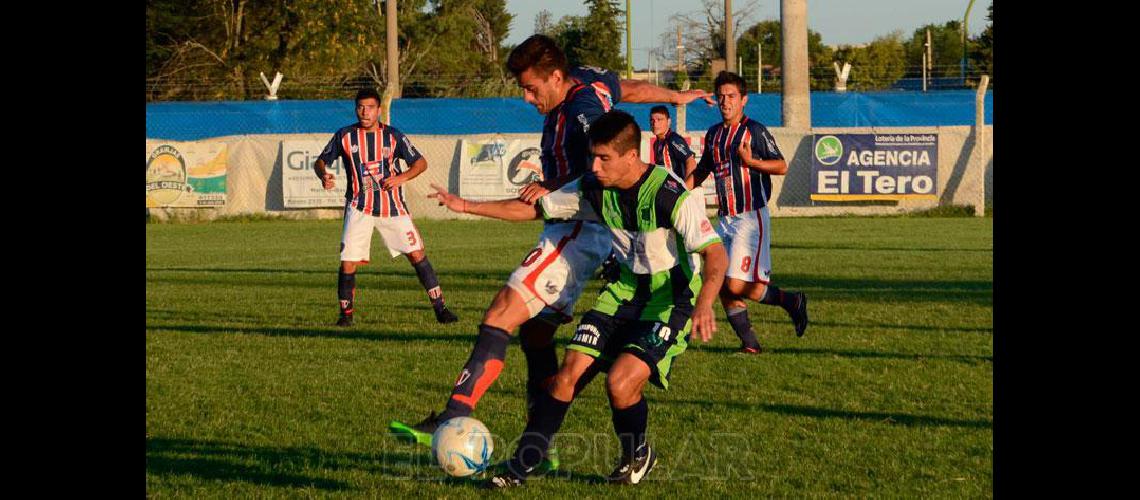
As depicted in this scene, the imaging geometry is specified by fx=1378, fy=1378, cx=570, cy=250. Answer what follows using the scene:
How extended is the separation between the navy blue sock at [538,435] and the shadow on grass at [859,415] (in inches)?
76.9

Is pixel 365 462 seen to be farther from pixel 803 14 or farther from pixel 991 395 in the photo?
pixel 803 14

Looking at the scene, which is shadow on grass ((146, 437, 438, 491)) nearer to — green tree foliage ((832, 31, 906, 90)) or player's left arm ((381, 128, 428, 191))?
player's left arm ((381, 128, 428, 191))

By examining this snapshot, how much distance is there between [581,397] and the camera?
8188 mm

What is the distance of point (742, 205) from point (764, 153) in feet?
1.78

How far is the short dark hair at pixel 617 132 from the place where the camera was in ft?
19.8

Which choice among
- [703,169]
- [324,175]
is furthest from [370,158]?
[703,169]

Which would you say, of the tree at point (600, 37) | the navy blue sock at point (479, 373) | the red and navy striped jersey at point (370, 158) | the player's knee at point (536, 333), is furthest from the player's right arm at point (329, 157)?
the tree at point (600, 37)

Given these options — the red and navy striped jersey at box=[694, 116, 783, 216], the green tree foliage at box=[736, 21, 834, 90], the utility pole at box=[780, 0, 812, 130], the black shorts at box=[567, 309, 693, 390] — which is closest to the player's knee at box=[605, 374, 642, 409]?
the black shorts at box=[567, 309, 693, 390]

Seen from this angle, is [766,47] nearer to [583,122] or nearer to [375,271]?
[375,271]

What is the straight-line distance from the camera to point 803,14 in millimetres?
29250

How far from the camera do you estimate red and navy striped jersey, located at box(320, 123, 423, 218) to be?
12.6 m
